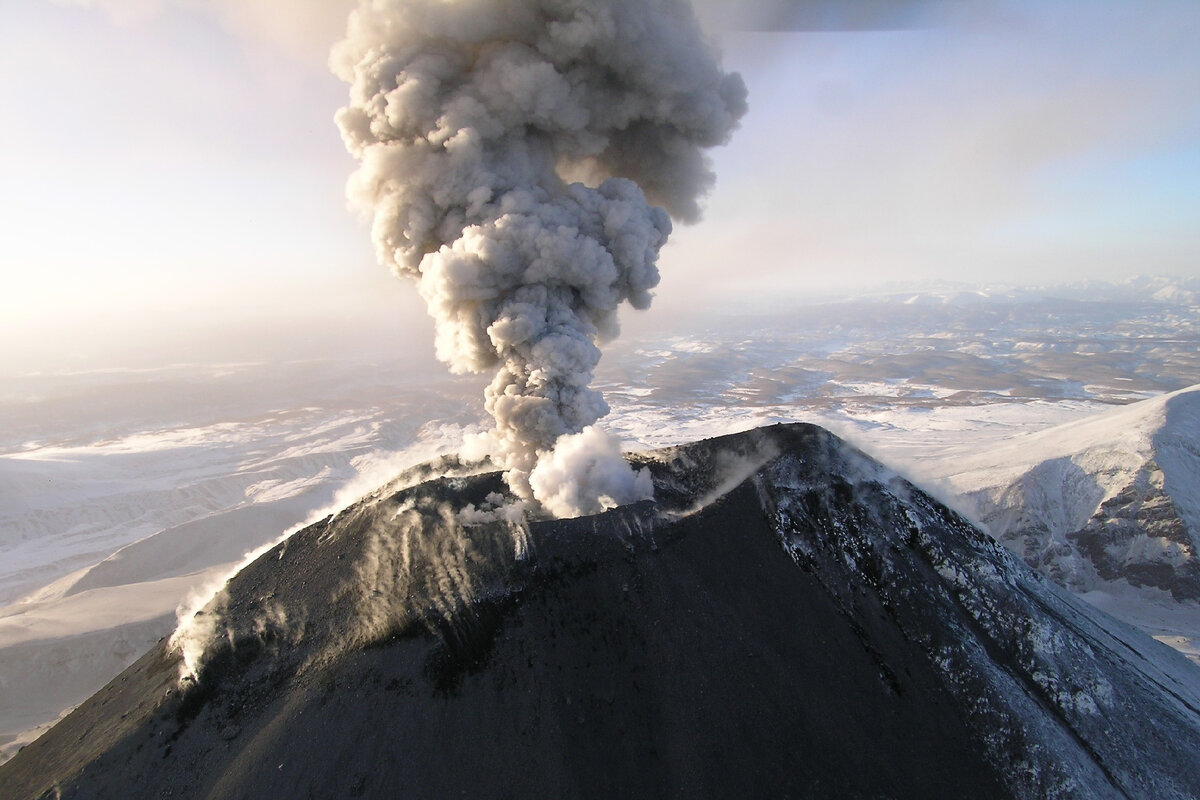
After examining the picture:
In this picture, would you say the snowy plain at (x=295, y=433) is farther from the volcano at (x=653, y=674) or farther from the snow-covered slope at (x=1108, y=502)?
the volcano at (x=653, y=674)

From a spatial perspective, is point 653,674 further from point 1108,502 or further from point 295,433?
point 295,433

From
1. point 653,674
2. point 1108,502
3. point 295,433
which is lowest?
point 295,433

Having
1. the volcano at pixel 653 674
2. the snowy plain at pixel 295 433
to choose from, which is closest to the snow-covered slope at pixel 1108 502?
the snowy plain at pixel 295 433

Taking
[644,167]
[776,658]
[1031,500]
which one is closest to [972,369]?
[1031,500]

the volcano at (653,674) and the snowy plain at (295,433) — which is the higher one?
the volcano at (653,674)

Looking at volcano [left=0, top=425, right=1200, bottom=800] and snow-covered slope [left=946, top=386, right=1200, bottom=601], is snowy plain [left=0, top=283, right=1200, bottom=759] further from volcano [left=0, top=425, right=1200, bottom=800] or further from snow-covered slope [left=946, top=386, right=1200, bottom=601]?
volcano [left=0, top=425, right=1200, bottom=800]

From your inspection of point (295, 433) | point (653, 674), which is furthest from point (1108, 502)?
point (295, 433)

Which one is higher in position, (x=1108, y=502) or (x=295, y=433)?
(x=1108, y=502)
